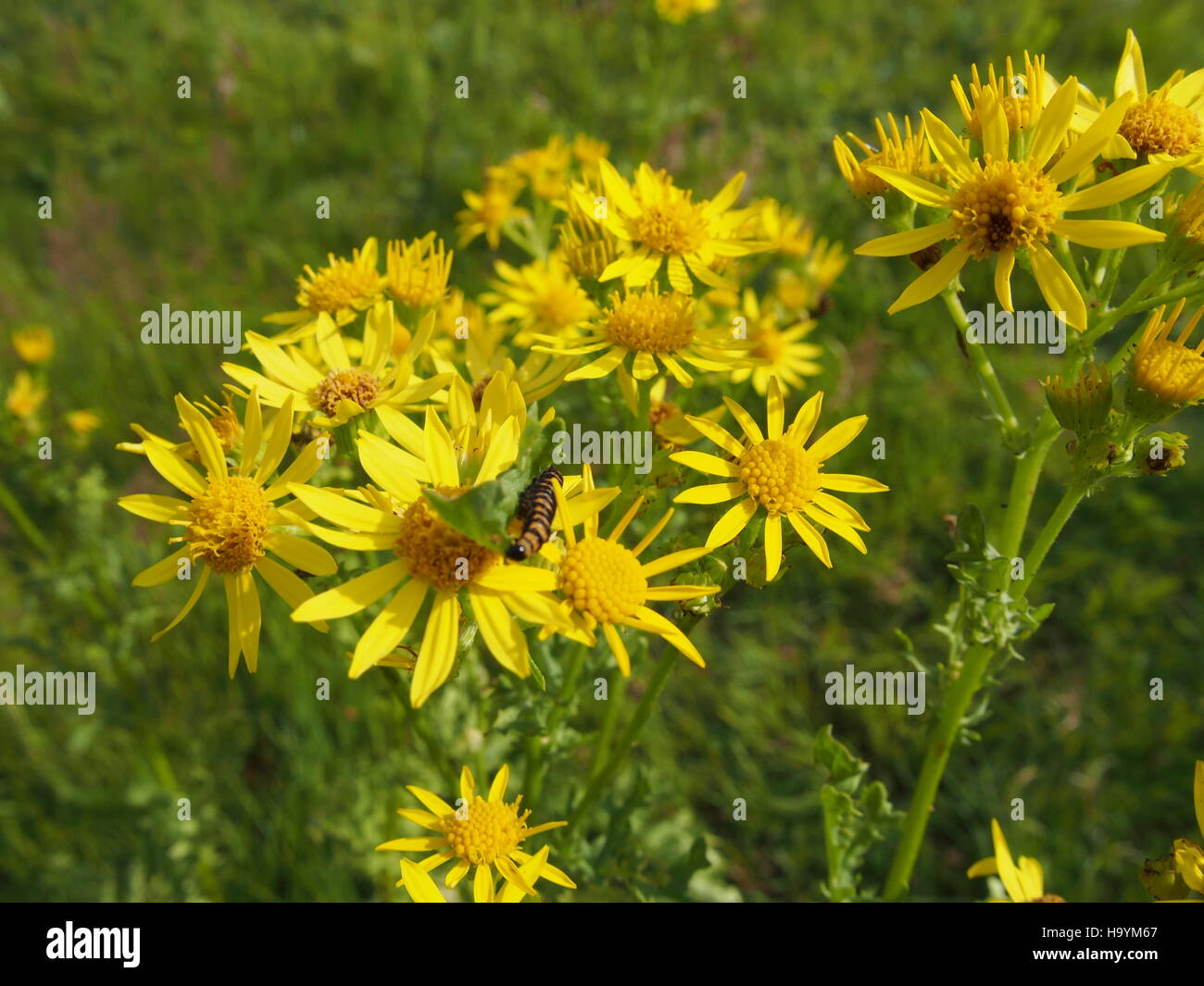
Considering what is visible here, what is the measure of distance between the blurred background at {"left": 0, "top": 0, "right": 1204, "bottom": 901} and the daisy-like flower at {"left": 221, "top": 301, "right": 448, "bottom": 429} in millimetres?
1306

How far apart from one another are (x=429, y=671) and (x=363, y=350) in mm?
1237

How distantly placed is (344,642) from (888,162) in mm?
2735

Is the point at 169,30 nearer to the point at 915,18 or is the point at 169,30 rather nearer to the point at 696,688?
the point at 915,18

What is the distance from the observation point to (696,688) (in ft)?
14.9

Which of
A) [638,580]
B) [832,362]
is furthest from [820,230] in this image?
[638,580]

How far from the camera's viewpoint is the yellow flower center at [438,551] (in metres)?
1.91

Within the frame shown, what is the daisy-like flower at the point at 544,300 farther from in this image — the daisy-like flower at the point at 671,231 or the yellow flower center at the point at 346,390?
the yellow flower center at the point at 346,390

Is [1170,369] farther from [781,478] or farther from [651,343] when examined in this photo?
[651,343]

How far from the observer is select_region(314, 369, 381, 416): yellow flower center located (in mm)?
2457

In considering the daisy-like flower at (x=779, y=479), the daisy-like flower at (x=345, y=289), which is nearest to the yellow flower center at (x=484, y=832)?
the daisy-like flower at (x=779, y=479)

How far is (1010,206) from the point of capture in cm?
219

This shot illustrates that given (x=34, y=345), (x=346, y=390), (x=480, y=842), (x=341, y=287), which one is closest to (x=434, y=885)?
(x=480, y=842)

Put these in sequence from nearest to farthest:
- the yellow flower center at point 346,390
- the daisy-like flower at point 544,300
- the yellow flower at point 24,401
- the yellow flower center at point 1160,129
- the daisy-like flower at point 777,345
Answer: the yellow flower center at point 1160,129 < the yellow flower center at point 346,390 < the daisy-like flower at point 544,300 < the yellow flower at point 24,401 < the daisy-like flower at point 777,345

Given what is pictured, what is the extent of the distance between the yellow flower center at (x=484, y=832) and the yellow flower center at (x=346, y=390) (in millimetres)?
1170
